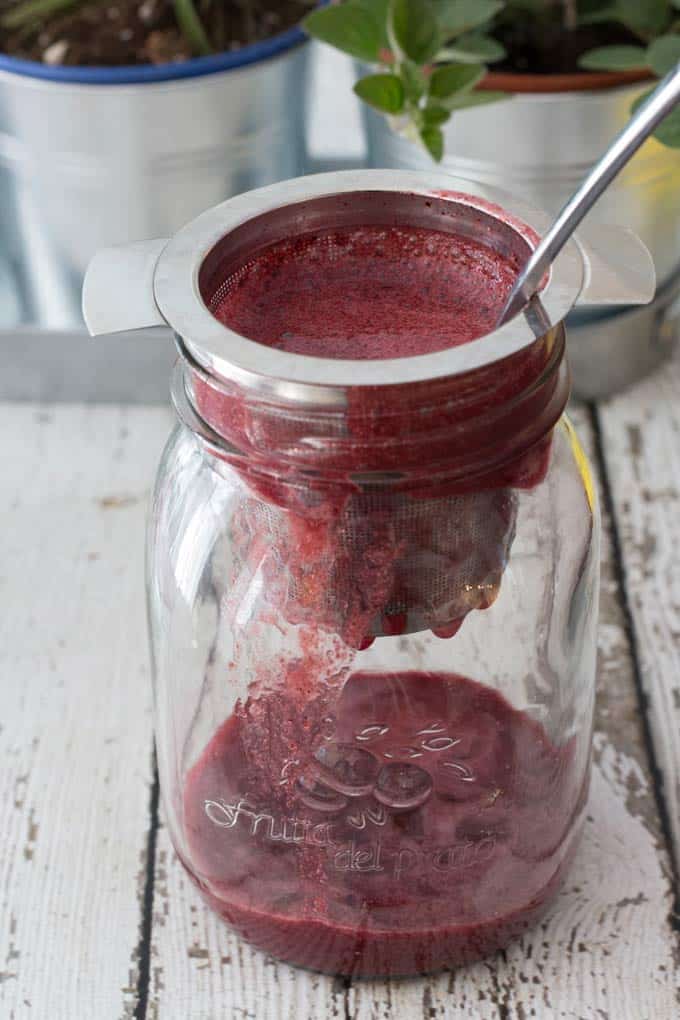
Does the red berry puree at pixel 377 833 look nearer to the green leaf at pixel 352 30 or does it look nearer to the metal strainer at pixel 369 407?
the metal strainer at pixel 369 407

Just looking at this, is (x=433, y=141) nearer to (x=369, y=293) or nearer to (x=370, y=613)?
(x=369, y=293)

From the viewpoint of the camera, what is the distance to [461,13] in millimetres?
752

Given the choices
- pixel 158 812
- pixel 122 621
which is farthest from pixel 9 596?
pixel 158 812

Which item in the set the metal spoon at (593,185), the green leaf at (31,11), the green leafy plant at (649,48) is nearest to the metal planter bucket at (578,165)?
the green leafy plant at (649,48)

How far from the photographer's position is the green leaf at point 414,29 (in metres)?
0.70

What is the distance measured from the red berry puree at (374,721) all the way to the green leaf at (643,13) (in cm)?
38

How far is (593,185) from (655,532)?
41 centimetres

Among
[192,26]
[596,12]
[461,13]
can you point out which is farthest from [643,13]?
[192,26]

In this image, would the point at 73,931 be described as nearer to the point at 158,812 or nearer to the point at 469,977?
the point at 158,812

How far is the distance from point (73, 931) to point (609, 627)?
329 mm

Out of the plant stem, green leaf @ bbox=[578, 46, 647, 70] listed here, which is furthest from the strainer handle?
the plant stem

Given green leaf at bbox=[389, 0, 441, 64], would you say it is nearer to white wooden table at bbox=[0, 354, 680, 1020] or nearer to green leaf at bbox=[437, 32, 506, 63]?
green leaf at bbox=[437, 32, 506, 63]

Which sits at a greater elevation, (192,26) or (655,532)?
(192,26)

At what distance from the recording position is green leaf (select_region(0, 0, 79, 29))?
0.96m
